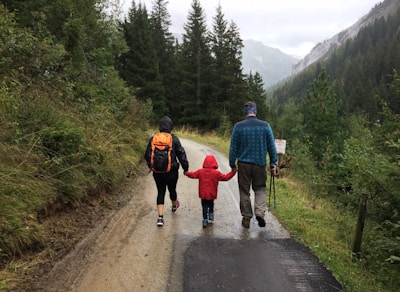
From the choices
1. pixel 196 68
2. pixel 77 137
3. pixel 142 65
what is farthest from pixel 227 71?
pixel 77 137

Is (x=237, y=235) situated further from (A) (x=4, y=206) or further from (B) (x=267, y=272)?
(A) (x=4, y=206)

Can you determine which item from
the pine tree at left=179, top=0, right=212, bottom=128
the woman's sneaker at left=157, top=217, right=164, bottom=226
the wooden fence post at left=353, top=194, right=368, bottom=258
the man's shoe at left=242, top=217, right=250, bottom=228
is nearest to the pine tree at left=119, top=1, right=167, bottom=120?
the pine tree at left=179, top=0, right=212, bottom=128

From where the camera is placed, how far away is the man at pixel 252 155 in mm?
5203

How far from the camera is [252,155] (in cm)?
523

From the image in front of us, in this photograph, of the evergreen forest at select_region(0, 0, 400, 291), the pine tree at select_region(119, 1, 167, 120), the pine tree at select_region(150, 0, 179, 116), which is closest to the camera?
the evergreen forest at select_region(0, 0, 400, 291)

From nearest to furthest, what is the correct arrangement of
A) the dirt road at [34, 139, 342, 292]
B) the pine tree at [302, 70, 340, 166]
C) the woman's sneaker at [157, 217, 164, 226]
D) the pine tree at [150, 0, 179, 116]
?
the dirt road at [34, 139, 342, 292], the woman's sneaker at [157, 217, 164, 226], the pine tree at [302, 70, 340, 166], the pine tree at [150, 0, 179, 116]

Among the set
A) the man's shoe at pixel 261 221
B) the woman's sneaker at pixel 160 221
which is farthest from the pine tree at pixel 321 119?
the woman's sneaker at pixel 160 221

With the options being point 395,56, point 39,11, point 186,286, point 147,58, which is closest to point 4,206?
point 186,286

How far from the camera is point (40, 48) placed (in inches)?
298

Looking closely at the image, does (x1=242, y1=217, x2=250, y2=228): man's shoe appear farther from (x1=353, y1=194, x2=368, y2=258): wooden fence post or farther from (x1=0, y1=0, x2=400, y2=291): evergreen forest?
(x1=0, y1=0, x2=400, y2=291): evergreen forest

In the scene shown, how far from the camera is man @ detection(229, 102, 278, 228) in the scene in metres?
5.20

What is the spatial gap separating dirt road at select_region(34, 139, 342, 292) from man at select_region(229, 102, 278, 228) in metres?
0.42

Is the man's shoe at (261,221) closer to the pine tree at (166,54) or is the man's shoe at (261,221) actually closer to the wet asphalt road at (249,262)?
the wet asphalt road at (249,262)

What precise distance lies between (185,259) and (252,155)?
2087mm
